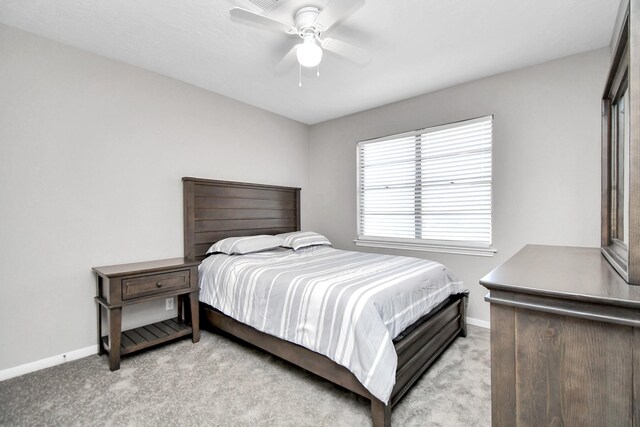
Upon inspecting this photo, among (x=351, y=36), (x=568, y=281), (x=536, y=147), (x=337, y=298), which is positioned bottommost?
(x=337, y=298)

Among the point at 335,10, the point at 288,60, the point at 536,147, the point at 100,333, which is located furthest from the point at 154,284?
the point at 536,147

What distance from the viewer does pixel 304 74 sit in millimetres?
2945

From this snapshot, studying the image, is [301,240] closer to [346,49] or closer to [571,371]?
[346,49]

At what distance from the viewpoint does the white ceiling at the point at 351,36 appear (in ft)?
6.46

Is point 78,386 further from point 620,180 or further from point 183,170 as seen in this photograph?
point 620,180

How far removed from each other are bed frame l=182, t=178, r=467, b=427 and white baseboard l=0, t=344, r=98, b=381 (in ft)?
3.05

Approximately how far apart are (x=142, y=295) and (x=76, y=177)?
113 cm

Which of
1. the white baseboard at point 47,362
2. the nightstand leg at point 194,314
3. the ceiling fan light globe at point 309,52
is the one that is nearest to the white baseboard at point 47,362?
the white baseboard at point 47,362

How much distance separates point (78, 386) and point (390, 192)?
3.44 meters

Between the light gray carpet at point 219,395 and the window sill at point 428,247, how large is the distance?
1.01 metres

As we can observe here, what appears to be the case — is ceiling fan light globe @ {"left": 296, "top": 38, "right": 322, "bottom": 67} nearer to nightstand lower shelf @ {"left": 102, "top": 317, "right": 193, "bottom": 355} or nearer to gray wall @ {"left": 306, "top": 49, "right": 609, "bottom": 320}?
gray wall @ {"left": 306, "top": 49, "right": 609, "bottom": 320}

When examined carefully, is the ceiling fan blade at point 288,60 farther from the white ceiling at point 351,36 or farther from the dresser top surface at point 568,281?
the dresser top surface at point 568,281

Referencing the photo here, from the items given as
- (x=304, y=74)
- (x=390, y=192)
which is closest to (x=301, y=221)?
(x=390, y=192)

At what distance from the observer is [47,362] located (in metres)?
2.29
